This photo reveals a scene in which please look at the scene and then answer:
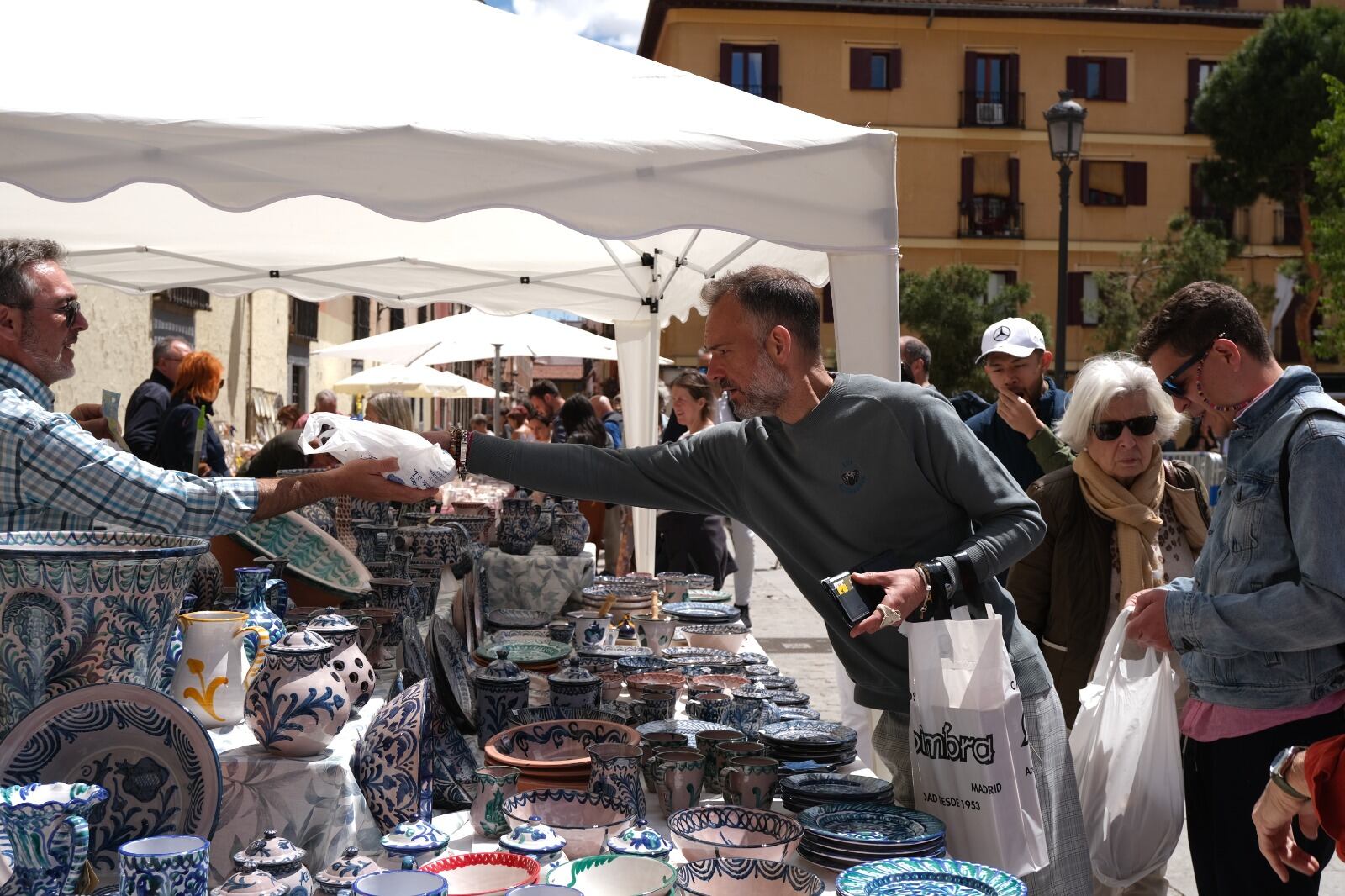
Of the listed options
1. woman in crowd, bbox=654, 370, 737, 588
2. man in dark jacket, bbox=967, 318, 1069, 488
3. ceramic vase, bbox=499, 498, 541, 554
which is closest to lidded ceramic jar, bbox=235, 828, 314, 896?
ceramic vase, bbox=499, 498, 541, 554

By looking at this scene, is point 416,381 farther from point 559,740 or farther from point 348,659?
point 348,659

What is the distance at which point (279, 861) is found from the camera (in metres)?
1.47

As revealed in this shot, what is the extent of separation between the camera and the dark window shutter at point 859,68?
31.1m

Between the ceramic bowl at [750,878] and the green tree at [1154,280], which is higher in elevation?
the green tree at [1154,280]

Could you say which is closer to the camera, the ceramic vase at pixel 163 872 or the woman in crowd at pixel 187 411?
the ceramic vase at pixel 163 872

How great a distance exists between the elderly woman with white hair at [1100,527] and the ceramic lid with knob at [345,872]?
7.59 feet

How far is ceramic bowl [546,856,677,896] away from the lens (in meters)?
1.74

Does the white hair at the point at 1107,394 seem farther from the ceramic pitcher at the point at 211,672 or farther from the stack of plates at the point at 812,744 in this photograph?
the ceramic pitcher at the point at 211,672

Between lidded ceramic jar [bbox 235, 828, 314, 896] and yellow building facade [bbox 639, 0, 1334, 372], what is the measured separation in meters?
31.0

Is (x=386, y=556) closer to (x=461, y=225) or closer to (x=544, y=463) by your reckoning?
(x=544, y=463)

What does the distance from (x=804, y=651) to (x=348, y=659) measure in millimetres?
6333

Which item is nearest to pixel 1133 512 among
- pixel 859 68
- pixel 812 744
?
pixel 812 744

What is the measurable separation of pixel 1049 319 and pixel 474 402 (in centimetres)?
2619

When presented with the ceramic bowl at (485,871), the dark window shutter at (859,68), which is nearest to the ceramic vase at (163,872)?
the ceramic bowl at (485,871)
